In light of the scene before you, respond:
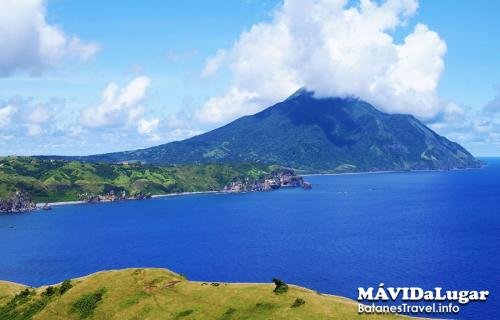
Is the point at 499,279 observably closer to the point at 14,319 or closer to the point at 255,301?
the point at 255,301

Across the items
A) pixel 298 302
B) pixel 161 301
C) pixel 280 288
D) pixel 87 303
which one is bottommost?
pixel 87 303

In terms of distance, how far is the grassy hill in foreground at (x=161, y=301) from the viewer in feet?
299

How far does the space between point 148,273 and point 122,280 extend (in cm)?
577

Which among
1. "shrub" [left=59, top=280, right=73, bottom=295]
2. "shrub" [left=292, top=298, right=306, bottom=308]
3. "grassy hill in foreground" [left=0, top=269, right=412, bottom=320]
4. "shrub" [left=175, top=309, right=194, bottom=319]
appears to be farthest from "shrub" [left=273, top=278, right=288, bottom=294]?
"shrub" [left=59, top=280, right=73, bottom=295]

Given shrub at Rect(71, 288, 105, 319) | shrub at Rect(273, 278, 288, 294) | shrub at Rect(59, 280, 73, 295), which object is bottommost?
shrub at Rect(71, 288, 105, 319)

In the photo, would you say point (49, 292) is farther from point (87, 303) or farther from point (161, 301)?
point (161, 301)

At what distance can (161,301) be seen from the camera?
104 meters

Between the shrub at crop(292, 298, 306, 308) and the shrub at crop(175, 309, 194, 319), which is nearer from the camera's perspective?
the shrub at crop(292, 298, 306, 308)

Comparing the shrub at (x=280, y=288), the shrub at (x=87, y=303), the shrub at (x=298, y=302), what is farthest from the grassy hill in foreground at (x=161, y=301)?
the shrub at (x=280, y=288)

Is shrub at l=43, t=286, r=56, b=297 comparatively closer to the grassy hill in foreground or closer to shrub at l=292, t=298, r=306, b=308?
the grassy hill in foreground

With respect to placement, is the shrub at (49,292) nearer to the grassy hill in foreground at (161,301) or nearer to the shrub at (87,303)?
the grassy hill in foreground at (161,301)

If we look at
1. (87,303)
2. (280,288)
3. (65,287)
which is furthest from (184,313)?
(65,287)

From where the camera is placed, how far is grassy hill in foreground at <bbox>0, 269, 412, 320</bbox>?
299 ft

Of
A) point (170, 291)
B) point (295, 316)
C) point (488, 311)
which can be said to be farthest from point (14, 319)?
point (488, 311)
